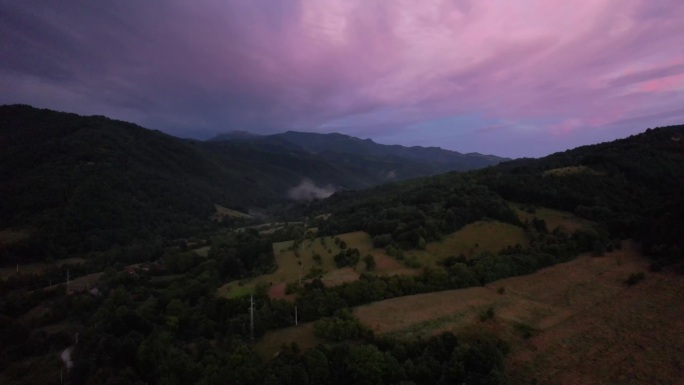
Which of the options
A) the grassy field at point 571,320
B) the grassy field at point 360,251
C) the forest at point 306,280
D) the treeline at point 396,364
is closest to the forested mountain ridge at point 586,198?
the forest at point 306,280

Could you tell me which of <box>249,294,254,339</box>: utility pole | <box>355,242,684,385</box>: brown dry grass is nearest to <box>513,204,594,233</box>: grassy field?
<box>355,242,684,385</box>: brown dry grass

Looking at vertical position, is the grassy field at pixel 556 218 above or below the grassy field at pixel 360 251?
above

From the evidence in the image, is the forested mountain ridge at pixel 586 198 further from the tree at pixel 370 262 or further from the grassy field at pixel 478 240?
the tree at pixel 370 262

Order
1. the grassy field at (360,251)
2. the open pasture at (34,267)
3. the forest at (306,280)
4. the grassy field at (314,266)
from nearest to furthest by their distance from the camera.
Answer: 1. the forest at (306,280)
2. the grassy field at (314,266)
3. the grassy field at (360,251)
4. the open pasture at (34,267)

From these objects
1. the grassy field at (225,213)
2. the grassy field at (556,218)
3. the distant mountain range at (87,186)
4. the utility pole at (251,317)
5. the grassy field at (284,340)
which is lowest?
the grassy field at (284,340)

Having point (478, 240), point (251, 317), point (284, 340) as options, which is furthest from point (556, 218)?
point (251, 317)

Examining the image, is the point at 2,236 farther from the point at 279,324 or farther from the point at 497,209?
the point at 497,209

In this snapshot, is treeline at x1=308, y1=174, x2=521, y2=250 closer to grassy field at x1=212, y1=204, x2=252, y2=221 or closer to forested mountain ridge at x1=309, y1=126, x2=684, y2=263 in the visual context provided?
forested mountain ridge at x1=309, y1=126, x2=684, y2=263

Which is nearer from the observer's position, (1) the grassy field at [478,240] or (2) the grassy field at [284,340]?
→ (2) the grassy field at [284,340]
